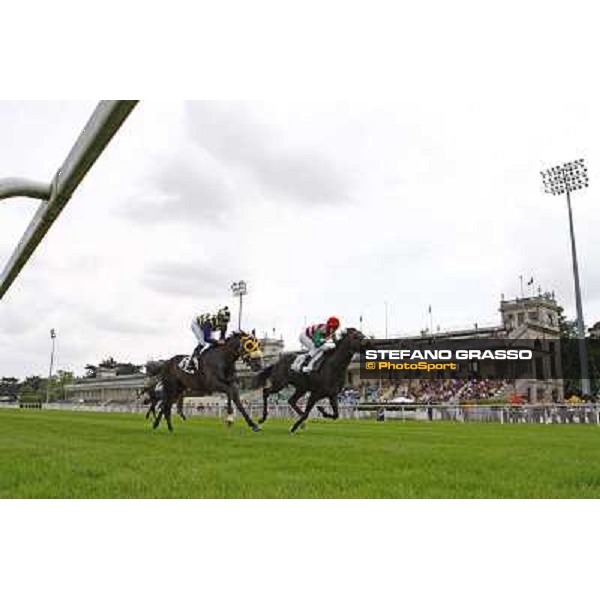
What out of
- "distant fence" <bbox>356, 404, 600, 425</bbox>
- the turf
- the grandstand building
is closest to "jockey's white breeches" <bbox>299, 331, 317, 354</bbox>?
the turf

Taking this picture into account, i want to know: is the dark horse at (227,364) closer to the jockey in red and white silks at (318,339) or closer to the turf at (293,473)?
the jockey in red and white silks at (318,339)

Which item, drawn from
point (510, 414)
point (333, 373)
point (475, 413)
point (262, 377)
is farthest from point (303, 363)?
point (475, 413)

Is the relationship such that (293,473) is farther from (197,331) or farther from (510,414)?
(510,414)

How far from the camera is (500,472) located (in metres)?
6.24

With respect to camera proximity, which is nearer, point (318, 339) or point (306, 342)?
point (318, 339)

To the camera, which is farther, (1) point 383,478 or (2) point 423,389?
(2) point 423,389

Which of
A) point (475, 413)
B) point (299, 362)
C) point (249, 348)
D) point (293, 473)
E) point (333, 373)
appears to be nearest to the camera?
point (293, 473)

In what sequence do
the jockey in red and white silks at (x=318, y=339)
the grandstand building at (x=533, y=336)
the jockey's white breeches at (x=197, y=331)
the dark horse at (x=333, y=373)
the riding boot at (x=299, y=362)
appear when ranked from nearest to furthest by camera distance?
the dark horse at (x=333, y=373), the jockey in red and white silks at (x=318, y=339), the riding boot at (x=299, y=362), the jockey's white breeches at (x=197, y=331), the grandstand building at (x=533, y=336)

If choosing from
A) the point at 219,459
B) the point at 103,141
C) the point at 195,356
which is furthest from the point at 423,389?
the point at 103,141

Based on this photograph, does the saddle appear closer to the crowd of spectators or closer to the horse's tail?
the horse's tail

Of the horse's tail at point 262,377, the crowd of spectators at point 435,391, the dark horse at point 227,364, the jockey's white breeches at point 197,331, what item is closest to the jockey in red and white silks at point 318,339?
the dark horse at point 227,364

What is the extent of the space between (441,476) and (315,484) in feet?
4.13

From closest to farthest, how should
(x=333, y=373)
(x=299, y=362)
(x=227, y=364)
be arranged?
(x=333, y=373) < (x=227, y=364) < (x=299, y=362)
